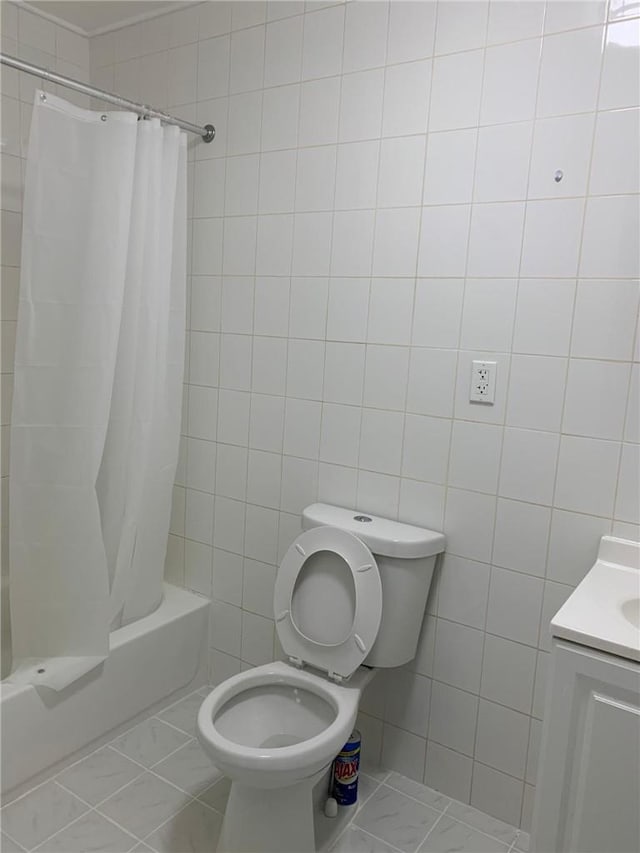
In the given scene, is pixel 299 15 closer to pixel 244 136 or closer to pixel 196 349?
pixel 244 136

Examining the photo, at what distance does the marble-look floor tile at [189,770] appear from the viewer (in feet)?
6.20

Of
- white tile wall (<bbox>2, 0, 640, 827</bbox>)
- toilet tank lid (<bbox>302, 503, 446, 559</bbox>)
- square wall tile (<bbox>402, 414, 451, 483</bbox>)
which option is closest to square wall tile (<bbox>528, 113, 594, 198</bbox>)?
white tile wall (<bbox>2, 0, 640, 827</bbox>)

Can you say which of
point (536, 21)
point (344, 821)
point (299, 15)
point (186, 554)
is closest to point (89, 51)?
point (299, 15)

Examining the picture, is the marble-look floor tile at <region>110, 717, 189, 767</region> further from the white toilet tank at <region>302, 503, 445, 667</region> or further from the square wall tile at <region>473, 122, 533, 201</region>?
the square wall tile at <region>473, 122, 533, 201</region>

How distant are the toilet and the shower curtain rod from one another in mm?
1315

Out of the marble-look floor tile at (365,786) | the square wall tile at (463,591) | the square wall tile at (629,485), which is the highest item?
the square wall tile at (629,485)

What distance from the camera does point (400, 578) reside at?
1765 millimetres

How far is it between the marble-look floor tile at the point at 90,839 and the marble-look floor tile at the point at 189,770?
0.73 ft

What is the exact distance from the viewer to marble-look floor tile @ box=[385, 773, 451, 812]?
1871 millimetres

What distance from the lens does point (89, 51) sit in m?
2.48

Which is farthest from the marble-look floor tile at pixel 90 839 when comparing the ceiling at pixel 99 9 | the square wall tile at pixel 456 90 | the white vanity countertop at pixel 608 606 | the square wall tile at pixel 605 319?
the ceiling at pixel 99 9

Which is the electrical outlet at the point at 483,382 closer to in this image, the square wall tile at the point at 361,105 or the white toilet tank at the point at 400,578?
the white toilet tank at the point at 400,578

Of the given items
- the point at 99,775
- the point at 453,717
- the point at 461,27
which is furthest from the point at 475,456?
the point at 99,775

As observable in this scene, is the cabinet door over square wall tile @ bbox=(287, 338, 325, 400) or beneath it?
beneath
